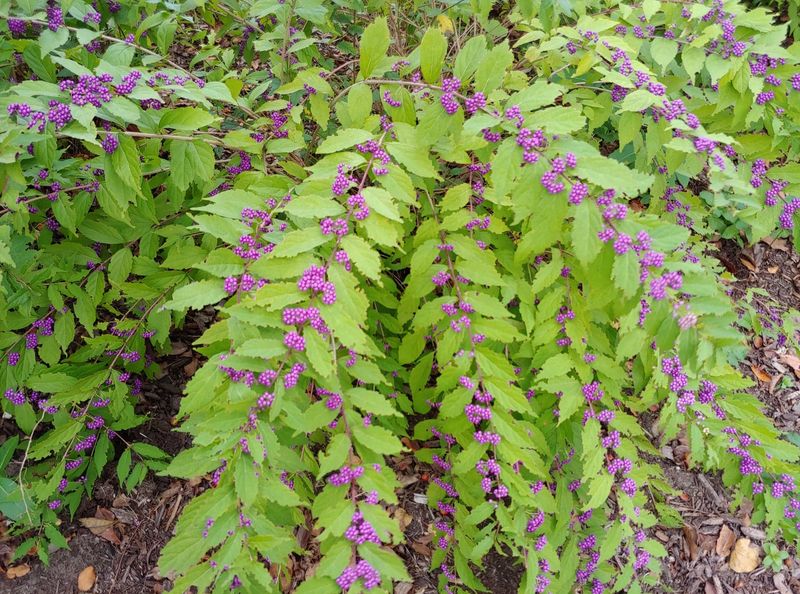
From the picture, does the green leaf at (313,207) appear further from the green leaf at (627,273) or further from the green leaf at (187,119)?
the green leaf at (627,273)

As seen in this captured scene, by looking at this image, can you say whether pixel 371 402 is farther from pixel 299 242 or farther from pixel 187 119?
pixel 187 119

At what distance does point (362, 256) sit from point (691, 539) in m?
3.13

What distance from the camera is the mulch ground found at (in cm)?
302

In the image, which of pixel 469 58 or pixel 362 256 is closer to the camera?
pixel 362 256

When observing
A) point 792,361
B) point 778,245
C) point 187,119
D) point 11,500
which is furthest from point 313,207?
point 778,245

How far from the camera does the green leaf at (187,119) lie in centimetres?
209

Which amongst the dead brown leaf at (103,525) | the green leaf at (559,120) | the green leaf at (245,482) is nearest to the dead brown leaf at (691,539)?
the green leaf at (559,120)

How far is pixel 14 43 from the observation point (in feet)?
7.19

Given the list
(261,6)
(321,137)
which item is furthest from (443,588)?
(261,6)

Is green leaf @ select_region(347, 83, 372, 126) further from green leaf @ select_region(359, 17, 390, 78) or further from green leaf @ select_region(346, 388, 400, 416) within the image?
green leaf @ select_region(346, 388, 400, 416)

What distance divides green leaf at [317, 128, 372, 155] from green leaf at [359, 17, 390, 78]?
458 mm

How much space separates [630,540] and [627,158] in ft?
9.35

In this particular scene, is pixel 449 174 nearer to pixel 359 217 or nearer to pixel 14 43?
pixel 359 217

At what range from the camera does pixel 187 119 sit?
2.12 meters
